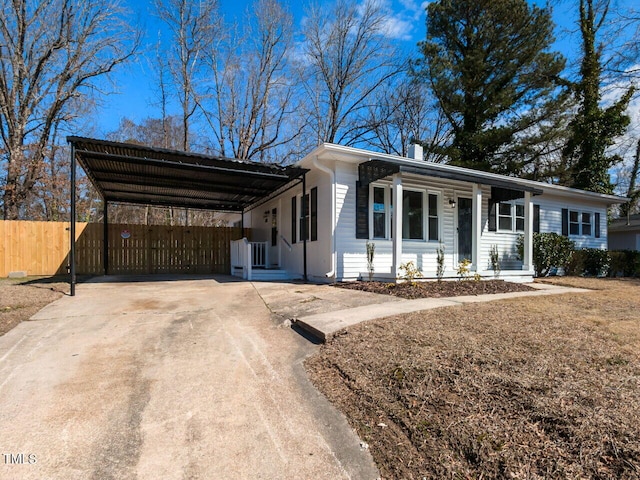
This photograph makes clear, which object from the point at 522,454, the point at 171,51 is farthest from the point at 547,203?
the point at 171,51

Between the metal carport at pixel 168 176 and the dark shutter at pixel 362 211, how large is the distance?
1430 mm

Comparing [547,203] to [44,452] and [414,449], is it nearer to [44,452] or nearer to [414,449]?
[414,449]

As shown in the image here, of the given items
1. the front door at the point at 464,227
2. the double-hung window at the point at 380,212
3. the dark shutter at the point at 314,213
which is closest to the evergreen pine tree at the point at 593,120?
the front door at the point at 464,227

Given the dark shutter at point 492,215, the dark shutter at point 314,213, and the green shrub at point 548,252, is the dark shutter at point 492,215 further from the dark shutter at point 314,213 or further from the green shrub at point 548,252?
the dark shutter at point 314,213

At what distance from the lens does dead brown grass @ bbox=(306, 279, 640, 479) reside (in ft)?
6.39

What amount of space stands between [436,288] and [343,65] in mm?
17280

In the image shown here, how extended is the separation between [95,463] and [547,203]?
15048 mm

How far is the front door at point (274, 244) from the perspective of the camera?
1254cm

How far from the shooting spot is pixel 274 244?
42.2 ft

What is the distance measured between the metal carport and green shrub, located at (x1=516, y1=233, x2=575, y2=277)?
7835 millimetres

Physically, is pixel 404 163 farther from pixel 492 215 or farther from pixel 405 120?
pixel 405 120

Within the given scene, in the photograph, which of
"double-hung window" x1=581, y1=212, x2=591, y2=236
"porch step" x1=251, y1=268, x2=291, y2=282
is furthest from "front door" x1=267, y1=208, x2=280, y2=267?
"double-hung window" x1=581, y1=212, x2=591, y2=236

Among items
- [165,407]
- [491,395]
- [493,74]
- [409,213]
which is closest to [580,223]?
[493,74]

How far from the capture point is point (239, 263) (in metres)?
11.9
